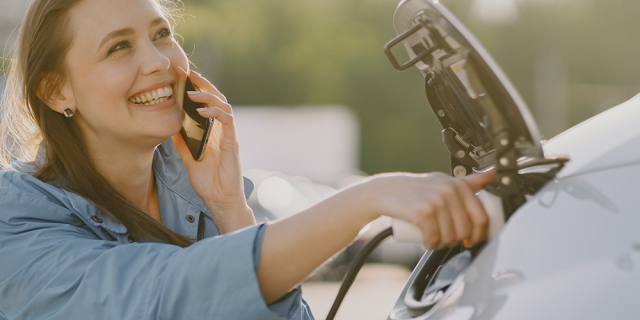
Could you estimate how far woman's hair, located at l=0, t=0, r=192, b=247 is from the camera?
2068mm

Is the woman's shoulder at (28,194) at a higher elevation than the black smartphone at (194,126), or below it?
higher

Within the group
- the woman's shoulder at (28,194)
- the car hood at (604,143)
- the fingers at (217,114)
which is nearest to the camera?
the car hood at (604,143)

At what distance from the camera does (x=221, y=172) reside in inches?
102

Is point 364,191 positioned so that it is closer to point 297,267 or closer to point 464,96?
point 297,267

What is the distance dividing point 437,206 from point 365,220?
0.48 feet

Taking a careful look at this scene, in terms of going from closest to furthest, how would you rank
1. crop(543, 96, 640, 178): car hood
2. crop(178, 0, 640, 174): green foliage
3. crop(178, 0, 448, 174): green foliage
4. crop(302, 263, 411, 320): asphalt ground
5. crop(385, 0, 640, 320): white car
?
crop(385, 0, 640, 320): white car < crop(543, 96, 640, 178): car hood < crop(302, 263, 411, 320): asphalt ground < crop(178, 0, 448, 174): green foliage < crop(178, 0, 640, 174): green foliage

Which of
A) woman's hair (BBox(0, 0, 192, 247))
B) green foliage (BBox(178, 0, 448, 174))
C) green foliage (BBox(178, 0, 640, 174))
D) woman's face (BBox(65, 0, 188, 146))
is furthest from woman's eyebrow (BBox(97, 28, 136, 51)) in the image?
green foliage (BBox(178, 0, 640, 174))

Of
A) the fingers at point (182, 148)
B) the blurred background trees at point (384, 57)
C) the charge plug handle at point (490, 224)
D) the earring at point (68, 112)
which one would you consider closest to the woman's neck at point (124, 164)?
the earring at point (68, 112)

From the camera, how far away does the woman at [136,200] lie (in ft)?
4.16

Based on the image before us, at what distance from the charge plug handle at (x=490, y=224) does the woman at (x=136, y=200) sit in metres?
0.02

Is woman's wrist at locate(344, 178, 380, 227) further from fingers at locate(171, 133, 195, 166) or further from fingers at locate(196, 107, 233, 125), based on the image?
fingers at locate(171, 133, 195, 166)

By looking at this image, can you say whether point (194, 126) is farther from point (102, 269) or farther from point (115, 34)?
point (102, 269)

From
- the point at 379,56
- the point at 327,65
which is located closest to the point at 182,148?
the point at 379,56

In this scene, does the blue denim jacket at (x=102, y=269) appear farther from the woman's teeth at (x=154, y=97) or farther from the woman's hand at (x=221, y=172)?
the woman's hand at (x=221, y=172)
